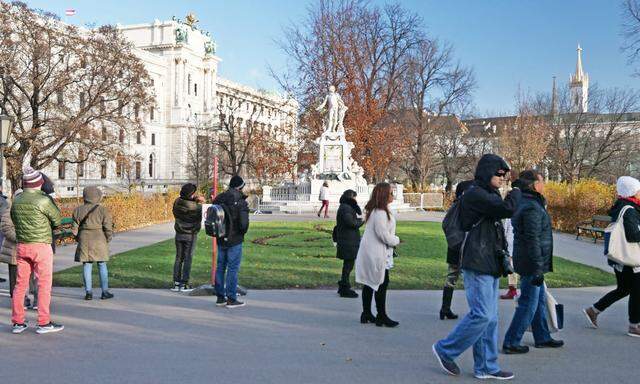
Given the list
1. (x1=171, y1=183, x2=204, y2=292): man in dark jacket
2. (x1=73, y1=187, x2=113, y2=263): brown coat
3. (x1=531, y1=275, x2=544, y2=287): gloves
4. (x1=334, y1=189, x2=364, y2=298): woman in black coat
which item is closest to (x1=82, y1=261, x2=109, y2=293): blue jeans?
(x1=73, y1=187, x2=113, y2=263): brown coat

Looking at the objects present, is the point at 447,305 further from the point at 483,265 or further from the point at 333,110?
the point at 333,110

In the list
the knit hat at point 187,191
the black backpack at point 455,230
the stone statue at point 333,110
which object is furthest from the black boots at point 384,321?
the stone statue at point 333,110

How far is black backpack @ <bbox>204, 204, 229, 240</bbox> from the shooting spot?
8.69m

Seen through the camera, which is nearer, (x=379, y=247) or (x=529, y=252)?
(x=529, y=252)

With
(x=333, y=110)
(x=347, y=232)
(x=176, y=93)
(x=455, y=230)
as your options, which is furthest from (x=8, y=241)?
(x=176, y=93)

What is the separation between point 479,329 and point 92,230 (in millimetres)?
6418

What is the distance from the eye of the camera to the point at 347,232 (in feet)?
31.9

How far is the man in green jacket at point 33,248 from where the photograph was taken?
7316 mm

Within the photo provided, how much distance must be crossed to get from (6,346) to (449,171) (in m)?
54.5

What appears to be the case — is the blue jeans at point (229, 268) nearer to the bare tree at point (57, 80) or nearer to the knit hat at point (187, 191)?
the knit hat at point (187, 191)

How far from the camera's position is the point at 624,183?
7430 millimetres

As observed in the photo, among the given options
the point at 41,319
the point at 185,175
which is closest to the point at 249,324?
the point at 41,319

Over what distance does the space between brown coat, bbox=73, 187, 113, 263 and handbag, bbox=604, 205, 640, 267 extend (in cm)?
720

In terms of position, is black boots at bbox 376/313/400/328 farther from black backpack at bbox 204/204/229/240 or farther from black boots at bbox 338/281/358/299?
black backpack at bbox 204/204/229/240
